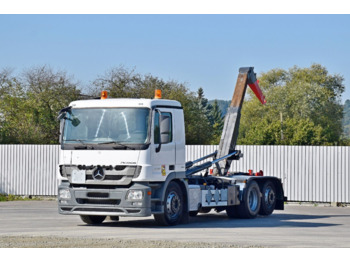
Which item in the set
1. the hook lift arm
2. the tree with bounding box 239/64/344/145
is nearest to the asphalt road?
the hook lift arm

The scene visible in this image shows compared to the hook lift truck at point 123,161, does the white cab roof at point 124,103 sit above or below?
above

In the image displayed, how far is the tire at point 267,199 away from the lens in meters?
21.9

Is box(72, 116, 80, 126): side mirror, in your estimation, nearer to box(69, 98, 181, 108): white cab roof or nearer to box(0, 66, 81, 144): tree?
box(69, 98, 181, 108): white cab roof

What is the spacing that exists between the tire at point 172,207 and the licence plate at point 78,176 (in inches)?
78.4

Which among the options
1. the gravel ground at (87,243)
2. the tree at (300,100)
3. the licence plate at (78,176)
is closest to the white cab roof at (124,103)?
the licence plate at (78,176)

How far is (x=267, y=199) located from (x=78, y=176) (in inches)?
279

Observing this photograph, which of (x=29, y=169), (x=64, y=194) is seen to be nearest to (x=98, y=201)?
(x=64, y=194)

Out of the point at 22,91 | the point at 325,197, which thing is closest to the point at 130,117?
the point at 325,197

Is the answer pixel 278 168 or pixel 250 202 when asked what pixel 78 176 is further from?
pixel 278 168

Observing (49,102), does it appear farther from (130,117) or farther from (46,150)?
(130,117)

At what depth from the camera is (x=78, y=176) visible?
17.3 m

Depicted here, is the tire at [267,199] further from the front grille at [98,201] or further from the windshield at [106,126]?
the windshield at [106,126]

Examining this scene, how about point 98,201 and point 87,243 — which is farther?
point 98,201

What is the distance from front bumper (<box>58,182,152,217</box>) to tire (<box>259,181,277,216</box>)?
602 cm
